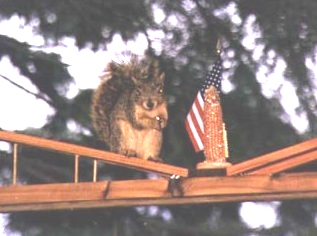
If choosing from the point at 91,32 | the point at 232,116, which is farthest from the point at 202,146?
Answer: the point at 91,32

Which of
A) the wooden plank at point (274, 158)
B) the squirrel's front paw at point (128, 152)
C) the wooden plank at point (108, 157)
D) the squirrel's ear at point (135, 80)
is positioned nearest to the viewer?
the wooden plank at point (274, 158)

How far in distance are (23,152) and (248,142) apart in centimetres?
90

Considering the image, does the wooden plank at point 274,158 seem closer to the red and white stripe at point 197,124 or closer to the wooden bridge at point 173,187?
the wooden bridge at point 173,187

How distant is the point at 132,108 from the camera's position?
2873mm

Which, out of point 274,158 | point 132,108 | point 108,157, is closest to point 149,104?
point 132,108

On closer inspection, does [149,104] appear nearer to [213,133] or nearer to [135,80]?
[135,80]

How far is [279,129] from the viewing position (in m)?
3.16

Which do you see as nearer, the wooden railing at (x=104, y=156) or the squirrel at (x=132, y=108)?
the wooden railing at (x=104, y=156)

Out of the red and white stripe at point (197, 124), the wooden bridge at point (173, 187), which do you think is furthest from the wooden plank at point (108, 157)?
the red and white stripe at point (197, 124)

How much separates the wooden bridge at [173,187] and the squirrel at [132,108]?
21cm

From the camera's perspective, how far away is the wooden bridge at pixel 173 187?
98.7 inches

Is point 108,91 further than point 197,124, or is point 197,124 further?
point 108,91

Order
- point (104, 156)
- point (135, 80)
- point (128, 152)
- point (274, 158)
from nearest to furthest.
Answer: point (274, 158) → point (104, 156) → point (128, 152) → point (135, 80)

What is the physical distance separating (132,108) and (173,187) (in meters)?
0.42
